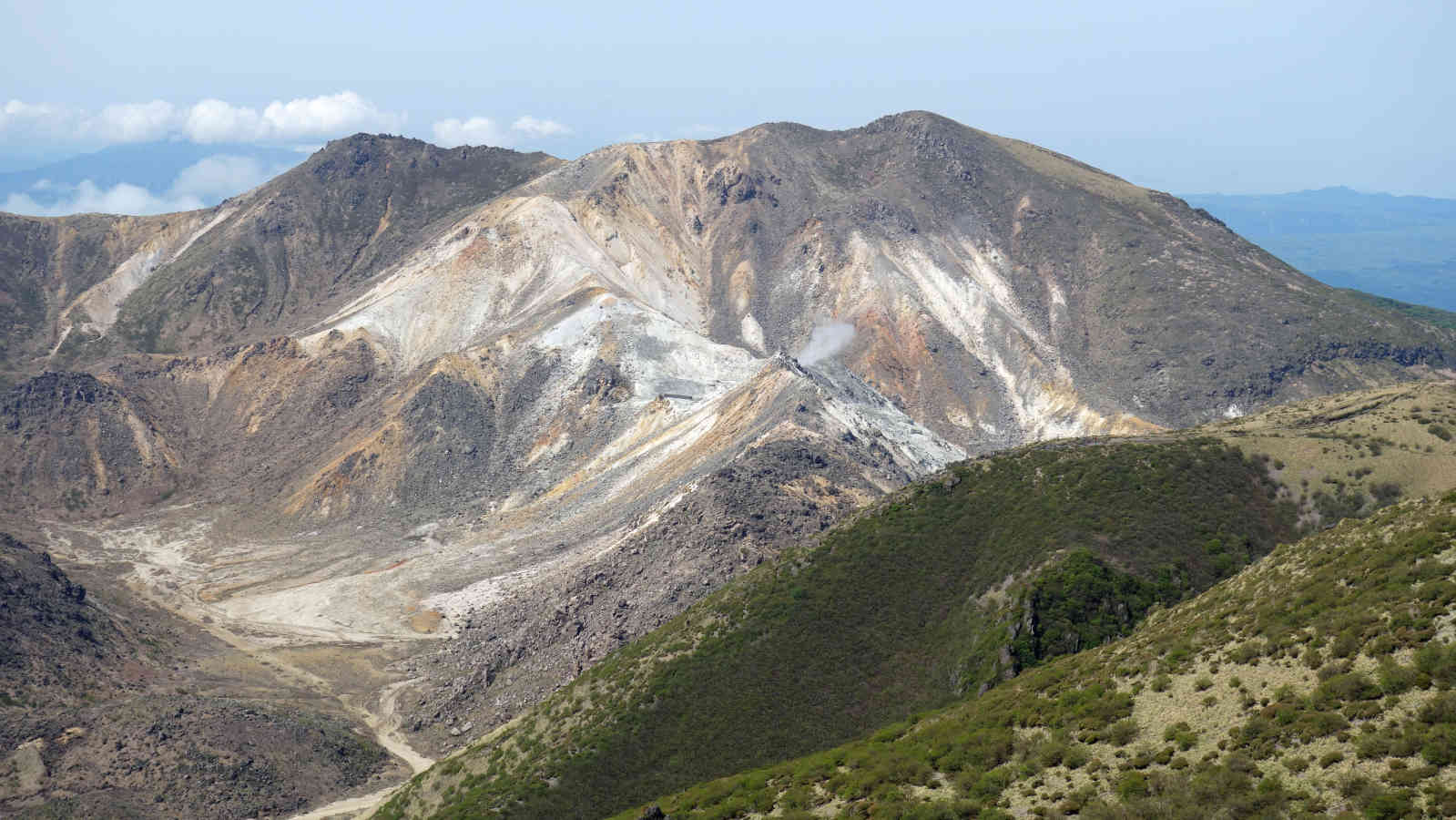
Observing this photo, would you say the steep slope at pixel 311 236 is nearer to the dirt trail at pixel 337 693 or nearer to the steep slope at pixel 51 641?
the dirt trail at pixel 337 693

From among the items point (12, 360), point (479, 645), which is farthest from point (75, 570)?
point (12, 360)

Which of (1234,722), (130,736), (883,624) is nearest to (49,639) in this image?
(130,736)

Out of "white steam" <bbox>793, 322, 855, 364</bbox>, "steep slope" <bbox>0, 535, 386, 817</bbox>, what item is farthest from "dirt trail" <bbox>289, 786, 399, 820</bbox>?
"white steam" <bbox>793, 322, 855, 364</bbox>

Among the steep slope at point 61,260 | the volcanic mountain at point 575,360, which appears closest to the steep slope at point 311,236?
the volcanic mountain at point 575,360

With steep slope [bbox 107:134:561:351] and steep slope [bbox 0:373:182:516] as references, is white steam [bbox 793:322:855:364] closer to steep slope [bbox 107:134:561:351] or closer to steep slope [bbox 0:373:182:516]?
steep slope [bbox 107:134:561:351]

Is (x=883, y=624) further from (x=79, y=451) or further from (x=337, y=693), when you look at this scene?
(x=79, y=451)
